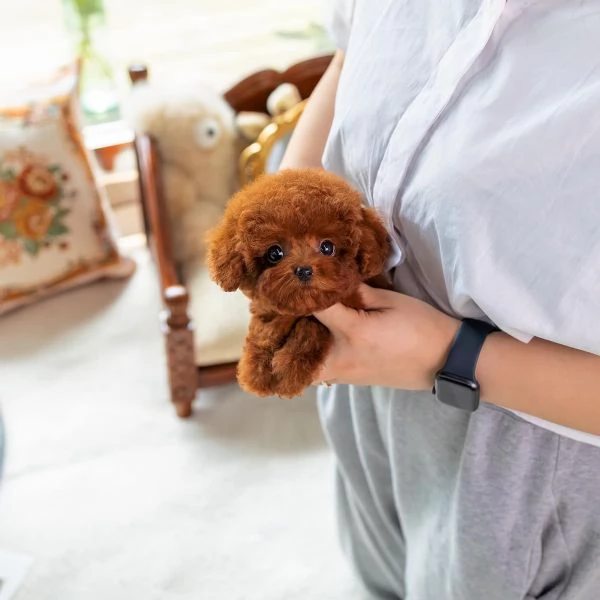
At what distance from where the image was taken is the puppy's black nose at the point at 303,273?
1.44 ft

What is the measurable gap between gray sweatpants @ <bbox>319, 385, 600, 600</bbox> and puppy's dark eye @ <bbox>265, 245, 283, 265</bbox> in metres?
0.21

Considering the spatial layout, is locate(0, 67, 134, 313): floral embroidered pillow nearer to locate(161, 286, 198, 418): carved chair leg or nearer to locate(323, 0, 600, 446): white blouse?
locate(161, 286, 198, 418): carved chair leg

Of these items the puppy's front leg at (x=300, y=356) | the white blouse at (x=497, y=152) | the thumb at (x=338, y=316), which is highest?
the white blouse at (x=497, y=152)

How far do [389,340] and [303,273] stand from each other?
0.36ft

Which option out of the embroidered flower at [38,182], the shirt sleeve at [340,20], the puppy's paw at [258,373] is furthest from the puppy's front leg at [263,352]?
the embroidered flower at [38,182]

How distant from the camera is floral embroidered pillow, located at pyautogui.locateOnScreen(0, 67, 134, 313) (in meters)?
1.44

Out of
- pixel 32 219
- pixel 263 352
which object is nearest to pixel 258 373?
pixel 263 352

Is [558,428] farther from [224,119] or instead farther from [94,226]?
[94,226]

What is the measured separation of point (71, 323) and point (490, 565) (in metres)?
1.20

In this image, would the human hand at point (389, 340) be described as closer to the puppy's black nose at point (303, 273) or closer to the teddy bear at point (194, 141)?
the puppy's black nose at point (303, 273)

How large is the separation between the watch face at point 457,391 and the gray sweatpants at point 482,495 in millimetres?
36

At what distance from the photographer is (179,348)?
1.22 metres

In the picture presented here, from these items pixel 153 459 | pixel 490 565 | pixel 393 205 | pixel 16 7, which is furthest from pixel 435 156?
pixel 16 7

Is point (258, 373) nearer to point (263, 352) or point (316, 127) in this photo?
point (263, 352)
